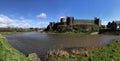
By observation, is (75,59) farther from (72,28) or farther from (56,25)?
(56,25)

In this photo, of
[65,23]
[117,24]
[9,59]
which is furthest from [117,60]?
[65,23]

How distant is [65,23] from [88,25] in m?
26.1

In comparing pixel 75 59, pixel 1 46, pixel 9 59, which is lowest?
pixel 75 59

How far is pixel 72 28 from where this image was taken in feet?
517

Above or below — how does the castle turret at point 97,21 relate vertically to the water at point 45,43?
above

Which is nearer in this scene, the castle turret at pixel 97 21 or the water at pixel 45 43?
the water at pixel 45 43

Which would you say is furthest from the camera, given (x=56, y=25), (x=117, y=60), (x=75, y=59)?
(x=56, y=25)

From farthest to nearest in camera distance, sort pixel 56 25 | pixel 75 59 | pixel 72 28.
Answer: pixel 56 25 → pixel 72 28 → pixel 75 59

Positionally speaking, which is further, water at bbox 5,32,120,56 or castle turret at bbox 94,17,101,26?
castle turret at bbox 94,17,101,26

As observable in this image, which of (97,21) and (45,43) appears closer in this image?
(45,43)

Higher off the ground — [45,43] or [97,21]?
[97,21]

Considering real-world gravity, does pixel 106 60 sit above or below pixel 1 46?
below

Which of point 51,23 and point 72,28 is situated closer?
point 72,28

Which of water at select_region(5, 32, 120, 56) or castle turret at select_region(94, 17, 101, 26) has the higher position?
castle turret at select_region(94, 17, 101, 26)
